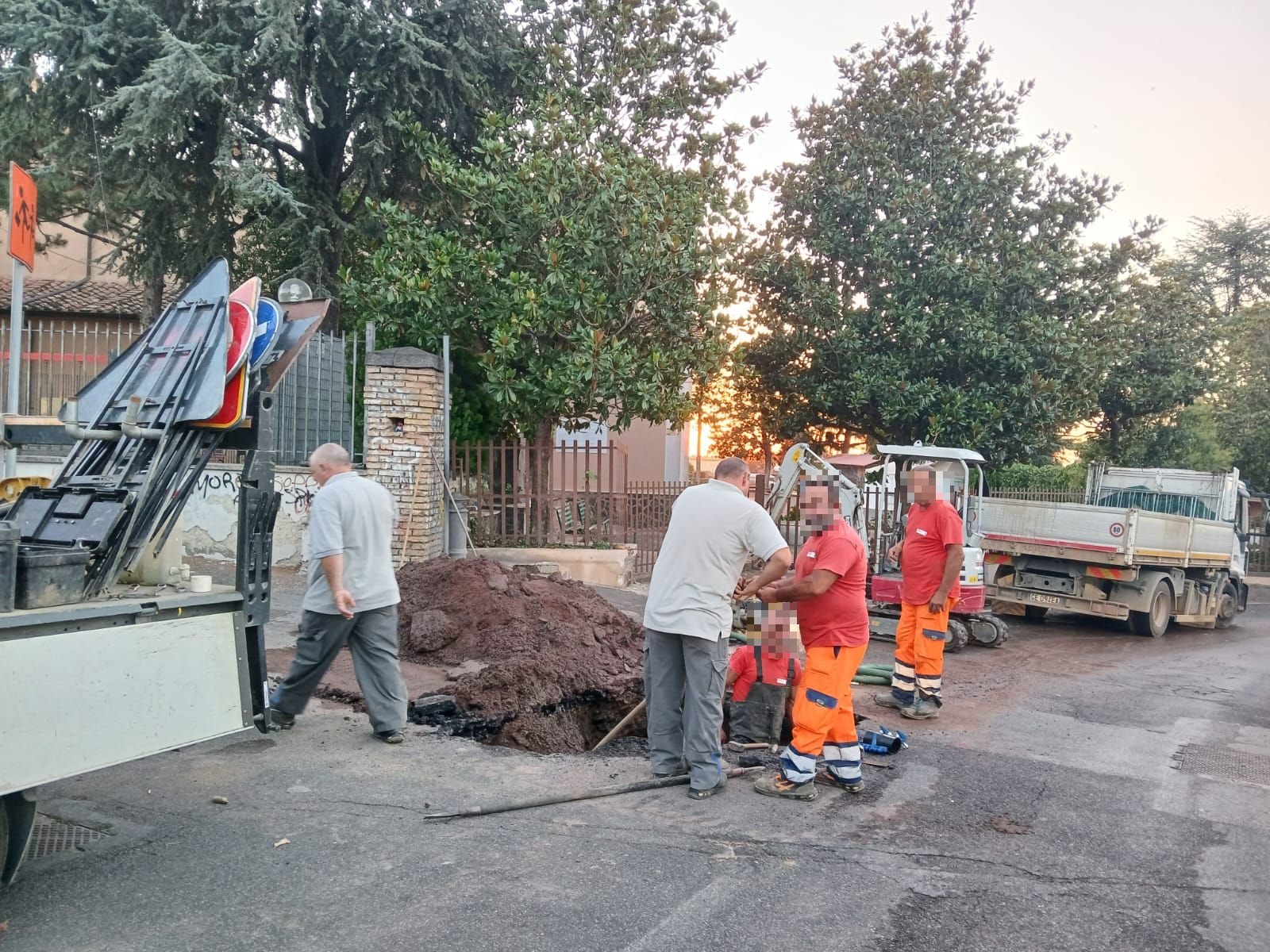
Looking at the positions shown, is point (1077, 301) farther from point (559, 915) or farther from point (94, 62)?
point (559, 915)

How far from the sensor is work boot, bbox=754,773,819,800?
17.1ft

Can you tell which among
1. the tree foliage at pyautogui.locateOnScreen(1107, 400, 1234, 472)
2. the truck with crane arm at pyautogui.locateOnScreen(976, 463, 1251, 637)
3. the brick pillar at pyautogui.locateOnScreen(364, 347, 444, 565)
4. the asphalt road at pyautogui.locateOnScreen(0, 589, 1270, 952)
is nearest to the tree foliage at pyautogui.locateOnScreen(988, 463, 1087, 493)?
the tree foliage at pyautogui.locateOnScreen(1107, 400, 1234, 472)

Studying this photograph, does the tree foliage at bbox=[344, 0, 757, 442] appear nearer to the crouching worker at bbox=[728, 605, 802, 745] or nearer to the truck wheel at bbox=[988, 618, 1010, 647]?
the truck wheel at bbox=[988, 618, 1010, 647]

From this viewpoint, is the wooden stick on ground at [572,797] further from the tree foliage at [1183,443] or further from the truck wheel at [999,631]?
the tree foliage at [1183,443]

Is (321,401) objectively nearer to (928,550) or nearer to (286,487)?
(286,487)

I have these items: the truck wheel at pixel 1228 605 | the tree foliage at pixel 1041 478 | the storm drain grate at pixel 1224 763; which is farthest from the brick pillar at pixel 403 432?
the tree foliage at pixel 1041 478

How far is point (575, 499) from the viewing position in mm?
13648

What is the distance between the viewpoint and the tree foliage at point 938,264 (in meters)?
18.4

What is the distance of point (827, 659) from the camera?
535 cm

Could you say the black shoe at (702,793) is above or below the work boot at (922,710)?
above

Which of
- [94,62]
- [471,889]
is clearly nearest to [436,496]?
[94,62]

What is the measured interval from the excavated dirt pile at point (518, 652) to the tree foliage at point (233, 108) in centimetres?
679

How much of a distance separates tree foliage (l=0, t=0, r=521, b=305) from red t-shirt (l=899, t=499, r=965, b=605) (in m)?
9.92

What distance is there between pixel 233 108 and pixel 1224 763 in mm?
13296
